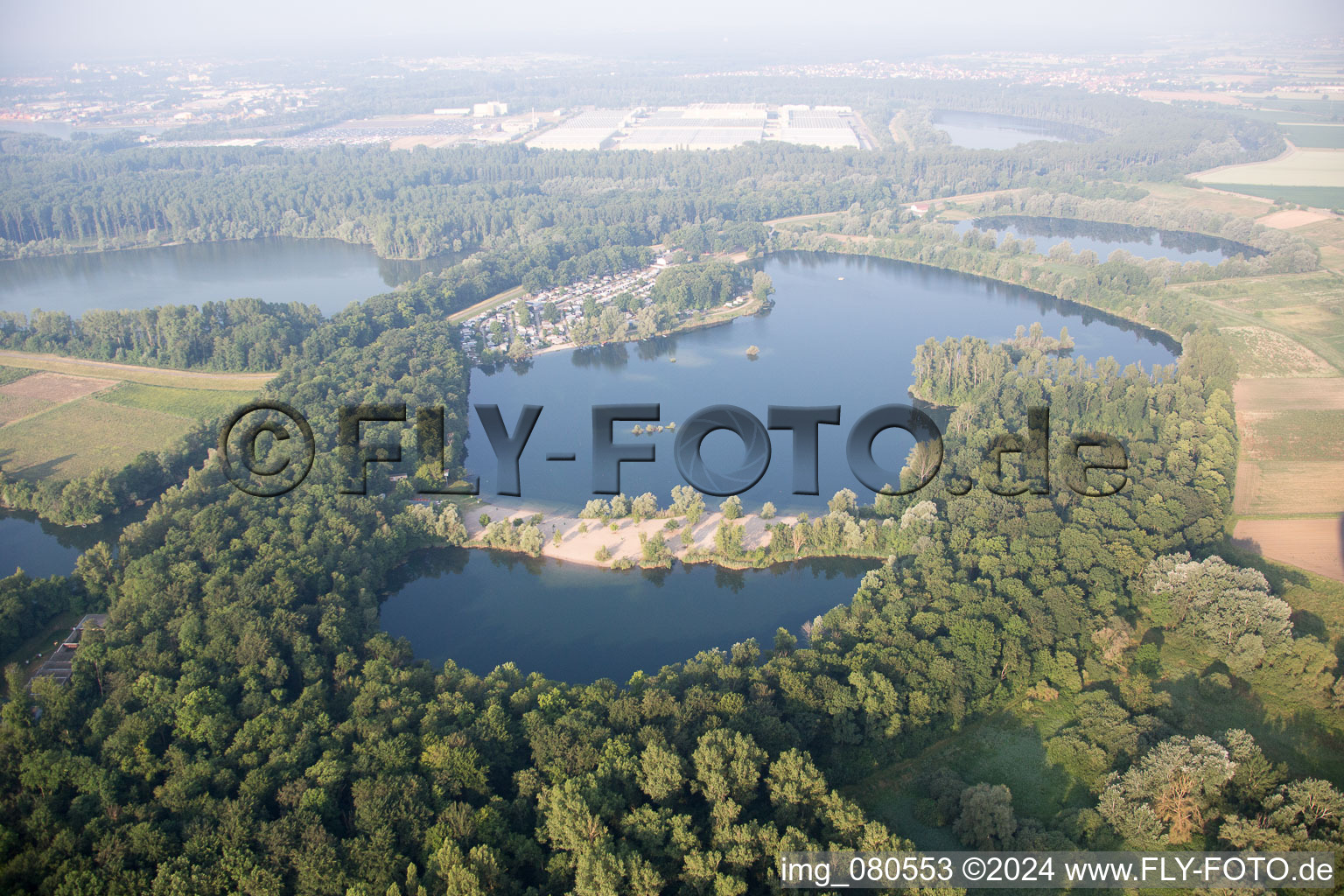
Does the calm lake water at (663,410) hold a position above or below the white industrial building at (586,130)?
below

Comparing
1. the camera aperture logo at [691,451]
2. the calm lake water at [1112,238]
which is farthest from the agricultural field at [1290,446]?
the calm lake water at [1112,238]

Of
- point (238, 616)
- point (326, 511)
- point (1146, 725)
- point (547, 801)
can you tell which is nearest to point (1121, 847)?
point (1146, 725)

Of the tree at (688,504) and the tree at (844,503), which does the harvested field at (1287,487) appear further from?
the tree at (688,504)

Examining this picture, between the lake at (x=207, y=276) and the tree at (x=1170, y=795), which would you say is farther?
the lake at (x=207, y=276)

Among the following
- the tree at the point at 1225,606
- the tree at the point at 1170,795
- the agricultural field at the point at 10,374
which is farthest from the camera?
the agricultural field at the point at 10,374

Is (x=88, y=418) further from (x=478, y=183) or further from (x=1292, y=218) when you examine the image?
(x=1292, y=218)

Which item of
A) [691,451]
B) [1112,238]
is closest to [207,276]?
[691,451]

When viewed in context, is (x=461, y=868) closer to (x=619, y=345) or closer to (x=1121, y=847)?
(x=1121, y=847)

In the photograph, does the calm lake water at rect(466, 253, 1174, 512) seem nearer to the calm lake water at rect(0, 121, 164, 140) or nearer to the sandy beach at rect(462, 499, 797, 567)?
the sandy beach at rect(462, 499, 797, 567)
